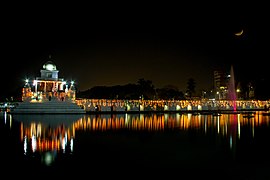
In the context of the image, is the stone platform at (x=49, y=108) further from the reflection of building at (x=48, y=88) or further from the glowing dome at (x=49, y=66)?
the glowing dome at (x=49, y=66)

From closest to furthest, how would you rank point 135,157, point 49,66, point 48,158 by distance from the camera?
1. point 48,158
2. point 135,157
3. point 49,66

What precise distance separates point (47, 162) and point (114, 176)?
279 centimetres

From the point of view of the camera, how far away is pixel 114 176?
329 inches

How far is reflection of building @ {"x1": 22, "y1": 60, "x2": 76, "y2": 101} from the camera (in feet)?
142

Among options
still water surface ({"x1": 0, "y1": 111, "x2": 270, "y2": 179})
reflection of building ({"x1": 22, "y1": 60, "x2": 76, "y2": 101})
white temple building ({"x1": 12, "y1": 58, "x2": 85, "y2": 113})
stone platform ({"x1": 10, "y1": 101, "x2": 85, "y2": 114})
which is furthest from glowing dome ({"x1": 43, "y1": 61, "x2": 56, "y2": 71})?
still water surface ({"x1": 0, "y1": 111, "x2": 270, "y2": 179})

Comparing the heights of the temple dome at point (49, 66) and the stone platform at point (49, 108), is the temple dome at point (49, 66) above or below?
above

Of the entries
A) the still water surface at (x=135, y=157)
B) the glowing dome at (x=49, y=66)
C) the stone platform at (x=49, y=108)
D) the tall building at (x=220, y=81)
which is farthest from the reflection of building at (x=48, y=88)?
the tall building at (x=220, y=81)

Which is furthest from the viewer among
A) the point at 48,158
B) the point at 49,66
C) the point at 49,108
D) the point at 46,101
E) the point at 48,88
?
the point at 49,66

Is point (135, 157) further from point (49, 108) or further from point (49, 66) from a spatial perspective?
point (49, 66)

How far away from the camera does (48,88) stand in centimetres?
4988

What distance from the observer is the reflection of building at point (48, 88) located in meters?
43.3

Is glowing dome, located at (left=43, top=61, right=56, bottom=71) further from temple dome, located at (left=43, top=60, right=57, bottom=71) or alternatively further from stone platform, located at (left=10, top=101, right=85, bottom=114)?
stone platform, located at (left=10, top=101, right=85, bottom=114)

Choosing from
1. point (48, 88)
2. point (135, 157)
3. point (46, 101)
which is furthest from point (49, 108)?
point (135, 157)

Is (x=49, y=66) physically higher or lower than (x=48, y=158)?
higher
